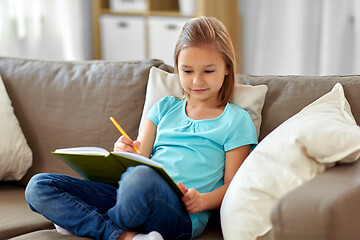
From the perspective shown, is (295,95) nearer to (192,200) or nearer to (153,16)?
(192,200)

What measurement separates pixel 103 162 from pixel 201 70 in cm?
40

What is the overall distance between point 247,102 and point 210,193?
1.08ft

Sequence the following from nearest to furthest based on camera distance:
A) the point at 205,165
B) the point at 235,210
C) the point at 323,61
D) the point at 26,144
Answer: the point at 235,210, the point at 205,165, the point at 26,144, the point at 323,61

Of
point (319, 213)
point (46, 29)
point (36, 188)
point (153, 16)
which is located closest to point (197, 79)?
point (36, 188)

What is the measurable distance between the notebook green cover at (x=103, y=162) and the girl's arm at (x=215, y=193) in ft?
0.08

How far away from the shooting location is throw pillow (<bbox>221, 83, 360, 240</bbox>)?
121cm

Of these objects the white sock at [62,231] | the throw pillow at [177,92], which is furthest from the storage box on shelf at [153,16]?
the white sock at [62,231]

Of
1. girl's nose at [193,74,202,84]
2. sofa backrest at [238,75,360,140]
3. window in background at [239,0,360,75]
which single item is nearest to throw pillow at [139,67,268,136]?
sofa backrest at [238,75,360,140]

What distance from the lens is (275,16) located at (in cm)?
345

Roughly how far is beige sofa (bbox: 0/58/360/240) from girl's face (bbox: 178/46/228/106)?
0.19 m

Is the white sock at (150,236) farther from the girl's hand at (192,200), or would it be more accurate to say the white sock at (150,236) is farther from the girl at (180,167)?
the girl's hand at (192,200)

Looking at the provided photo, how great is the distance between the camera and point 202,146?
1565 millimetres

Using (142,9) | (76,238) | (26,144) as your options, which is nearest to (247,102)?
(76,238)

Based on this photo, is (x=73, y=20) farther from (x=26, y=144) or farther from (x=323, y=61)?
(x=26, y=144)
